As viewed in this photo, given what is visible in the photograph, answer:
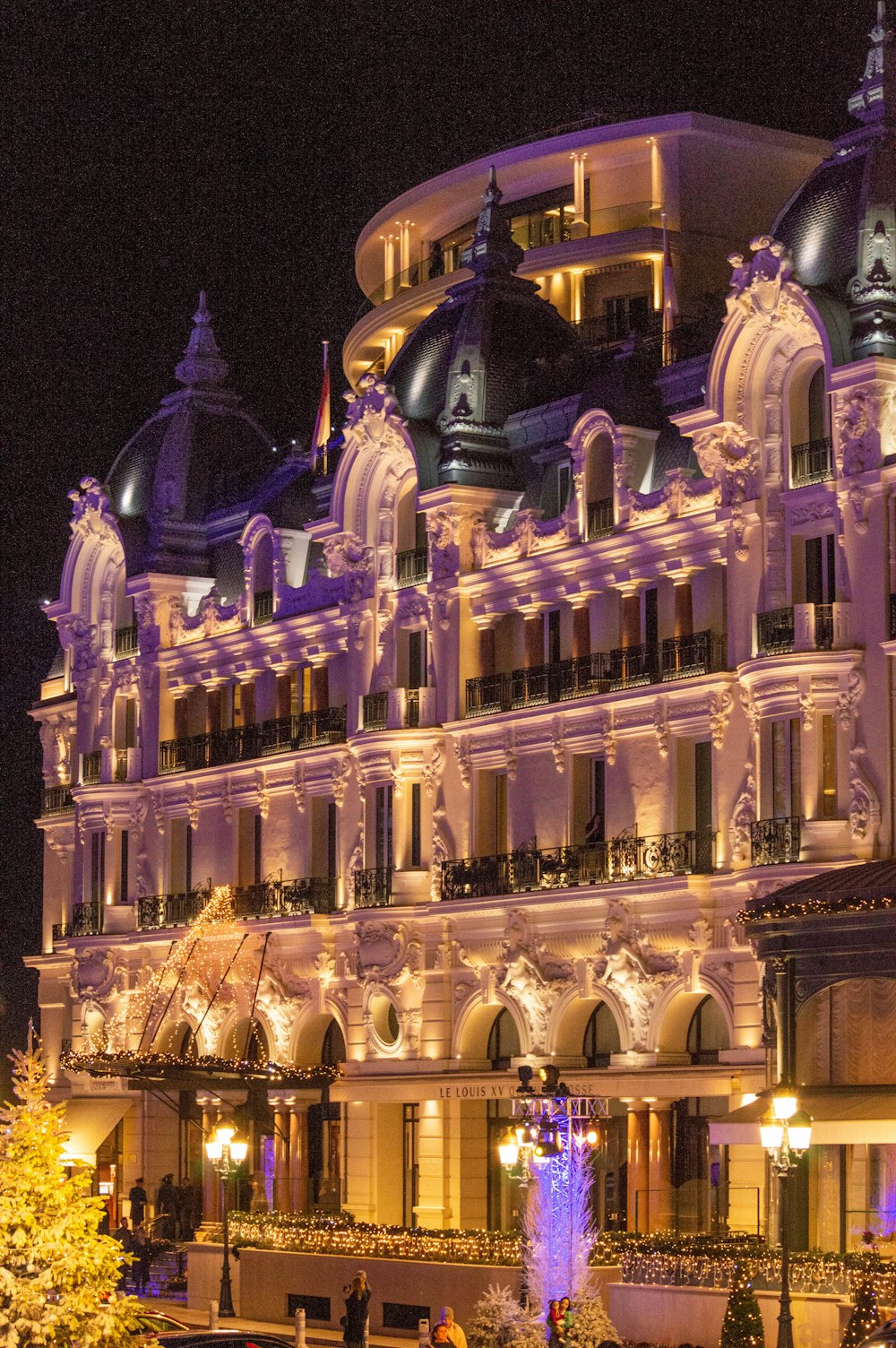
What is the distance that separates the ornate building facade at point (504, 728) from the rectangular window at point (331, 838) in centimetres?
8

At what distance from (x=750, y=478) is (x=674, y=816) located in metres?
6.32

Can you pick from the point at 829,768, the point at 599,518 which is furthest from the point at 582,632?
the point at 829,768

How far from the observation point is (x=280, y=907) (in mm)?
57625

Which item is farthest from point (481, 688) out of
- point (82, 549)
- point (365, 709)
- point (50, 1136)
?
point (50, 1136)

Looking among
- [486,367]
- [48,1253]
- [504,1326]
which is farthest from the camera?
[486,367]

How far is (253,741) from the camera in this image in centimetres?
5981

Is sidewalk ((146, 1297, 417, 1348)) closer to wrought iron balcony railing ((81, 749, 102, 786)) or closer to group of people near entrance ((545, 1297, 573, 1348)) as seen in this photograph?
group of people near entrance ((545, 1297, 573, 1348))

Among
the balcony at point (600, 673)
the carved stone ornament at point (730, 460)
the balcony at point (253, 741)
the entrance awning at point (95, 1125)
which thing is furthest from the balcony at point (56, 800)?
the carved stone ornament at point (730, 460)

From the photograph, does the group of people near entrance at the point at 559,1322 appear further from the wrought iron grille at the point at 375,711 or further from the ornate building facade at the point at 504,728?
the wrought iron grille at the point at 375,711

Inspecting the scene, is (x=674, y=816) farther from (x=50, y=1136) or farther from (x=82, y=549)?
(x=50, y=1136)

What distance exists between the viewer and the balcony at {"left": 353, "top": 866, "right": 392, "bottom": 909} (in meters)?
53.8

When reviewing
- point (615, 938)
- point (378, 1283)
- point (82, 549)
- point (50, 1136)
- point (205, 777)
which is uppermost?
point (82, 549)

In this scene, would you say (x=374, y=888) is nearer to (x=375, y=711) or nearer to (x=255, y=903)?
(x=375, y=711)

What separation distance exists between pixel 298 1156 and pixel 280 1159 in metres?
0.77
